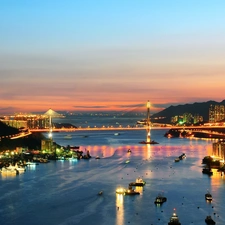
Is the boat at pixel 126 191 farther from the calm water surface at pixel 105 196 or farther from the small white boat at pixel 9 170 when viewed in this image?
the small white boat at pixel 9 170

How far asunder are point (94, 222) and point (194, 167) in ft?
30.5

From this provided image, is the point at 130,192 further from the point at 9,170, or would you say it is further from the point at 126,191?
the point at 9,170

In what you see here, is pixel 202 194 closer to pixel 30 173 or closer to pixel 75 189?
pixel 75 189

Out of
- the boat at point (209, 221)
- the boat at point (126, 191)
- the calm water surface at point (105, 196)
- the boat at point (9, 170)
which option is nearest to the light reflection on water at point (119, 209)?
the calm water surface at point (105, 196)

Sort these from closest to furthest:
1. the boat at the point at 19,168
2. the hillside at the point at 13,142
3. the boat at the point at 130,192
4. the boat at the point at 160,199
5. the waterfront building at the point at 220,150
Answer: the boat at the point at 160,199
the boat at the point at 130,192
the boat at the point at 19,168
the waterfront building at the point at 220,150
the hillside at the point at 13,142

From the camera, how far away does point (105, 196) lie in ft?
43.7

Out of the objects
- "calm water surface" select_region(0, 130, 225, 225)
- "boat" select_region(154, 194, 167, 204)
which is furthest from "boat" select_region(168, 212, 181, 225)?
"boat" select_region(154, 194, 167, 204)

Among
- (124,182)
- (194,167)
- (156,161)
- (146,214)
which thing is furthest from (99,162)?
(146,214)

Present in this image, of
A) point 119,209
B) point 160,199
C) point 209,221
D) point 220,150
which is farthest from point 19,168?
point 209,221

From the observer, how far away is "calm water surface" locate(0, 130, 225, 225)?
1112cm

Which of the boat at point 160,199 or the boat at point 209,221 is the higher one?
the boat at point 160,199

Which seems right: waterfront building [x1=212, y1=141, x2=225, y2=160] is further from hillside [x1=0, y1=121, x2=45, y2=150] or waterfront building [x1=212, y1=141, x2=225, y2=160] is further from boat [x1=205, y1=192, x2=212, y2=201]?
hillside [x1=0, y1=121, x2=45, y2=150]

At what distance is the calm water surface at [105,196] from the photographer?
11117mm

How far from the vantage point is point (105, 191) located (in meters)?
14.0
